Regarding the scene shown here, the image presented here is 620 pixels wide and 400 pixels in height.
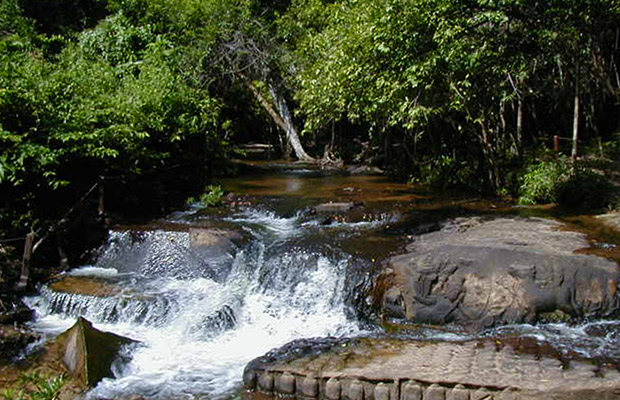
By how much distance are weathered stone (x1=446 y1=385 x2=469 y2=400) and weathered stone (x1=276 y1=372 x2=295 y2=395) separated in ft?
5.70

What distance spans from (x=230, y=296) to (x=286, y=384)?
9.91 ft

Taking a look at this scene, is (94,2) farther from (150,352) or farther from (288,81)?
(150,352)

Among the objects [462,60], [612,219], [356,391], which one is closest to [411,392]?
[356,391]

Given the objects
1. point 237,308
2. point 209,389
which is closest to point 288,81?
point 237,308

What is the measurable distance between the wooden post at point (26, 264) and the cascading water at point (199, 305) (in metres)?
0.31

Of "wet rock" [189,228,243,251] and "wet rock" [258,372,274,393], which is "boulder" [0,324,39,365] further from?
"wet rock" [258,372,274,393]

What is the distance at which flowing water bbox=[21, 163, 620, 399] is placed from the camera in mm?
7207

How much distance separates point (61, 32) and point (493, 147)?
18.1 meters

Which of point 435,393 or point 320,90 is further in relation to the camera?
point 320,90

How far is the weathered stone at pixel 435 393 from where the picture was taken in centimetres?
581

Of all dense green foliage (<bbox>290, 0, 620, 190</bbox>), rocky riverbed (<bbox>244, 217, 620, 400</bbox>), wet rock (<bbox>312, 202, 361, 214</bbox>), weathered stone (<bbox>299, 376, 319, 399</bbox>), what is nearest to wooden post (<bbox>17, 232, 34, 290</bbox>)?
rocky riverbed (<bbox>244, 217, 620, 400</bbox>)

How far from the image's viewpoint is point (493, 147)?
15.3m

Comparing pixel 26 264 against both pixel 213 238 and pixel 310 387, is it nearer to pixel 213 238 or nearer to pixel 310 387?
pixel 213 238

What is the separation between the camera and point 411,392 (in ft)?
19.4
